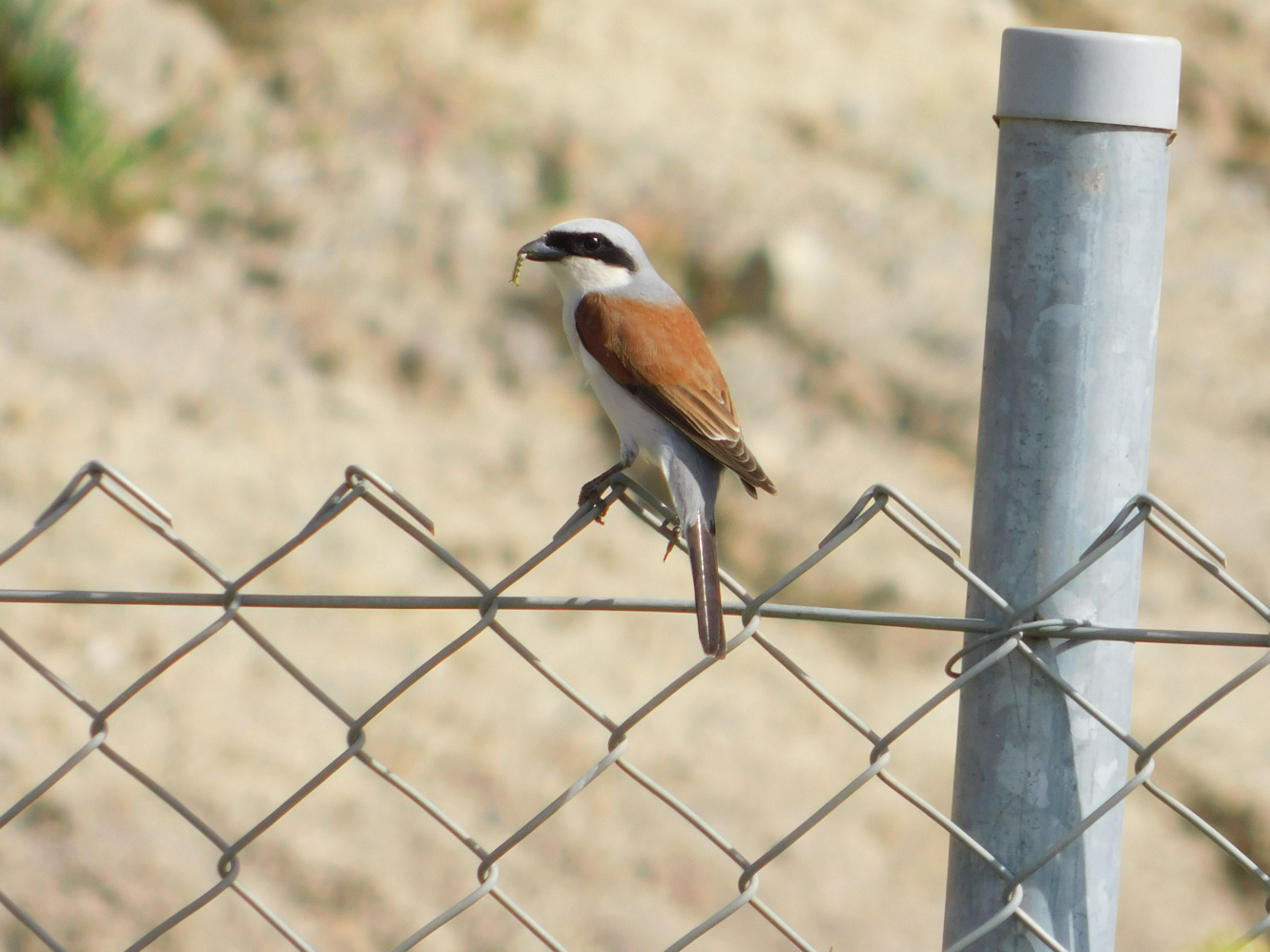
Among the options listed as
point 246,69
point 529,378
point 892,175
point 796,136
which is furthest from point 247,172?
point 892,175

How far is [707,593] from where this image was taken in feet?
6.12

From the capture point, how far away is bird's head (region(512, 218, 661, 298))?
2.95m

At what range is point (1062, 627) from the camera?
4.70 feet

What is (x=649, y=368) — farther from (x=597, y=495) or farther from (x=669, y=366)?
(x=597, y=495)

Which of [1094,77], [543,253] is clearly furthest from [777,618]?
[543,253]

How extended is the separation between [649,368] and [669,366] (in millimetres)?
38

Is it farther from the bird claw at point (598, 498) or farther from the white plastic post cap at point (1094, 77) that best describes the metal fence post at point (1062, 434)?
the bird claw at point (598, 498)

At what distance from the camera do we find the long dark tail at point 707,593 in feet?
5.58

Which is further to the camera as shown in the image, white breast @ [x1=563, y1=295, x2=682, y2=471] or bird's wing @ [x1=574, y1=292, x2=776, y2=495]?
white breast @ [x1=563, y1=295, x2=682, y2=471]

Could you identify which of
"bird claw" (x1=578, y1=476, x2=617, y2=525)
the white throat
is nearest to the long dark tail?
"bird claw" (x1=578, y1=476, x2=617, y2=525)

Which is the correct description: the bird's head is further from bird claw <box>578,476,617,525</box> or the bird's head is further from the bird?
bird claw <box>578,476,617,525</box>

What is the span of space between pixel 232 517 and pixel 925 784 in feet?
8.51

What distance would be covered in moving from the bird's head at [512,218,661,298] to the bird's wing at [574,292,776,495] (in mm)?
131

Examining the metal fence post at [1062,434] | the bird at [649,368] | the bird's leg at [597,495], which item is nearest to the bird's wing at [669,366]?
the bird at [649,368]
